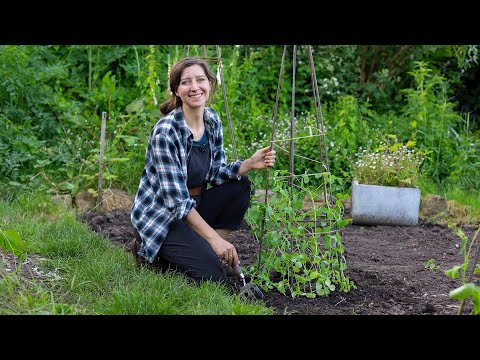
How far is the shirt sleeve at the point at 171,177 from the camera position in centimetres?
363

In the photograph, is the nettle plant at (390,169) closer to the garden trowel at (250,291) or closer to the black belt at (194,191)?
the black belt at (194,191)

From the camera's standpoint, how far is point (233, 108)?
665 cm

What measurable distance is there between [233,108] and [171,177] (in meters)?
3.08

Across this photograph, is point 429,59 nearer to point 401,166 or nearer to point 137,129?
point 401,166

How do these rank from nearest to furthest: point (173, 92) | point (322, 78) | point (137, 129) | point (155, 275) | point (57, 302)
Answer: point (57, 302)
point (155, 275)
point (173, 92)
point (137, 129)
point (322, 78)

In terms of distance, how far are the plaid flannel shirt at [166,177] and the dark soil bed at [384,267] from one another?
605 millimetres

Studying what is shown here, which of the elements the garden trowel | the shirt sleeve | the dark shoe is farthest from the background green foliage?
the garden trowel

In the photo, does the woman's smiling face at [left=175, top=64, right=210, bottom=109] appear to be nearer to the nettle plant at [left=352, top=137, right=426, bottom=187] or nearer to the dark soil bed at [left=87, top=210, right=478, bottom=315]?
the dark soil bed at [left=87, top=210, right=478, bottom=315]

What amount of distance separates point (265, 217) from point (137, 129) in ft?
8.52

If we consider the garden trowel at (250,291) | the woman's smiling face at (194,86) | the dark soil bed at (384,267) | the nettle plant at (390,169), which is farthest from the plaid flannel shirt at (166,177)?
the nettle plant at (390,169)

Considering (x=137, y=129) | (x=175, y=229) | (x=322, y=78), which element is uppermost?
(x=322, y=78)

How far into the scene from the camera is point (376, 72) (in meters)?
8.00

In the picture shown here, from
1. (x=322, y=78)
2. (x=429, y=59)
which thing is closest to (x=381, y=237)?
(x=322, y=78)

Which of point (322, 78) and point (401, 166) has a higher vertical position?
point (322, 78)
